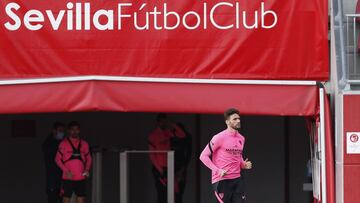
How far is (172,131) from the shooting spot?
50.4 ft

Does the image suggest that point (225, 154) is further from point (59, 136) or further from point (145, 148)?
point (145, 148)

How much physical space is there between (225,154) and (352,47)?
8.34 feet

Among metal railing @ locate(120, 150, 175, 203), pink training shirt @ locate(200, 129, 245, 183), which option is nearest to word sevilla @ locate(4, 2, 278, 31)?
pink training shirt @ locate(200, 129, 245, 183)

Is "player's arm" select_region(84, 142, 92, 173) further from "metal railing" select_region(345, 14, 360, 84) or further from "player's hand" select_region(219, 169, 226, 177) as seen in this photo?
"metal railing" select_region(345, 14, 360, 84)

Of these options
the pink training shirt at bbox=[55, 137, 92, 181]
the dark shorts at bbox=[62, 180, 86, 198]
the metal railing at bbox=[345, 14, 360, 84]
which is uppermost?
the metal railing at bbox=[345, 14, 360, 84]

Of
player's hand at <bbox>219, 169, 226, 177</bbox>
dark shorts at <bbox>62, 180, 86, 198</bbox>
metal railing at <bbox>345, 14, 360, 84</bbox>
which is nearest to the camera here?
player's hand at <bbox>219, 169, 226, 177</bbox>

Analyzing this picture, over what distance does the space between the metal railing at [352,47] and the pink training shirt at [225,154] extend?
2.09 metres

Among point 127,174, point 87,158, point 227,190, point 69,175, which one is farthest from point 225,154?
point 69,175

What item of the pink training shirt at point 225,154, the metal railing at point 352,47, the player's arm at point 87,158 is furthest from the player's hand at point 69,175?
the metal railing at point 352,47

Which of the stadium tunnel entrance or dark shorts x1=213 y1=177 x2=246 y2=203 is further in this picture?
the stadium tunnel entrance

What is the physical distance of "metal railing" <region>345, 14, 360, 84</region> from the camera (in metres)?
12.7

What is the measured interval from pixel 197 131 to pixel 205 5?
4.28 metres

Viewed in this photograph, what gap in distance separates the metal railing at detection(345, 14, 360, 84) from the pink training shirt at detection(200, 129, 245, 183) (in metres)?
2.09

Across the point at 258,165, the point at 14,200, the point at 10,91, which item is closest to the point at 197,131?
the point at 258,165
